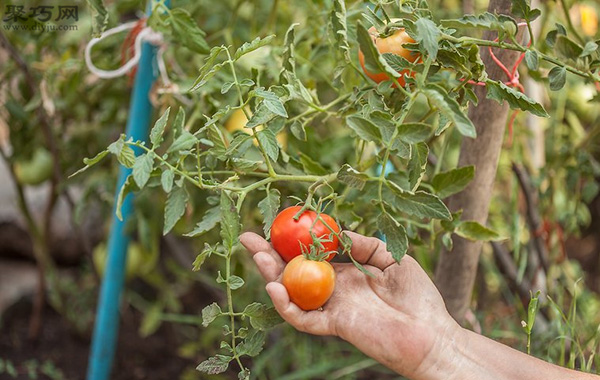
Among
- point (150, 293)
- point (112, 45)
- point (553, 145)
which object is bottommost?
point (150, 293)

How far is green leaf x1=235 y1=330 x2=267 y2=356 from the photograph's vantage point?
83 centimetres

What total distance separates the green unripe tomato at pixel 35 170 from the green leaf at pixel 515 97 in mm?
1164

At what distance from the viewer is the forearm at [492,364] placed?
2.80 feet

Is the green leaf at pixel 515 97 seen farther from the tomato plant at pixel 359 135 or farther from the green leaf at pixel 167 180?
the green leaf at pixel 167 180

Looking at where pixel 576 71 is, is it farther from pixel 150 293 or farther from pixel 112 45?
pixel 150 293

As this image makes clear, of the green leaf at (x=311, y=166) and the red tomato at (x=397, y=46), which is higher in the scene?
the red tomato at (x=397, y=46)

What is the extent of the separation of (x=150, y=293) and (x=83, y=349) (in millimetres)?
334

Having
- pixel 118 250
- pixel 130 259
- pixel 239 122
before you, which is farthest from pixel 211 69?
pixel 130 259

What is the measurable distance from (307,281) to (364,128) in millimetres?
181

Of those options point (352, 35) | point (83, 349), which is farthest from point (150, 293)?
point (352, 35)

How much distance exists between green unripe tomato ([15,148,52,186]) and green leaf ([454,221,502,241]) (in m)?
1.05

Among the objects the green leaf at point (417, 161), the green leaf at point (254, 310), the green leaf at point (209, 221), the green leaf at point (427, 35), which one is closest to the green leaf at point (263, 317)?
the green leaf at point (254, 310)

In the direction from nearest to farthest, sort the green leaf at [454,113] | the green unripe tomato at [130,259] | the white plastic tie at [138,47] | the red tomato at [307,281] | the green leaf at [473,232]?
1. the green leaf at [454,113]
2. the red tomato at [307,281]
3. the green leaf at [473,232]
4. the white plastic tie at [138,47]
5. the green unripe tomato at [130,259]

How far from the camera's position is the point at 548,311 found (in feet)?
5.11
